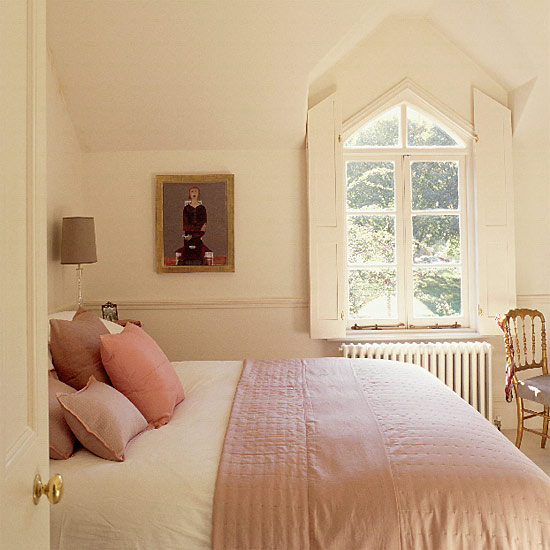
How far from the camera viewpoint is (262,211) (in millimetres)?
4430

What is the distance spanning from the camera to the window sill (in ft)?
14.4

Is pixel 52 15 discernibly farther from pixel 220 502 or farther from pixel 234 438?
pixel 220 502

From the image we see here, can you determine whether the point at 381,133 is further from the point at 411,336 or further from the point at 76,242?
the point at 76,242

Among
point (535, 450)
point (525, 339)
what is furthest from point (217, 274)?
point (535, 450)

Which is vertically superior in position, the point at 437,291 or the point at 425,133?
the point at 425,133

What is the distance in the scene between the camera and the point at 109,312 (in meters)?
4.07

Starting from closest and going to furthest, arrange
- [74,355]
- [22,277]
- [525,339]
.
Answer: [22,277] < [74,355] < [525,339]

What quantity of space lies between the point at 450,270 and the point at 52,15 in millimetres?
3299

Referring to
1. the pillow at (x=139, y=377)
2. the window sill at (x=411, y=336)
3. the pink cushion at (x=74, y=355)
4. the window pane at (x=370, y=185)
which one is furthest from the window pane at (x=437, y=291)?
the pink cushion at (x=74, y=355)

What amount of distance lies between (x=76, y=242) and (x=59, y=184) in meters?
0.48

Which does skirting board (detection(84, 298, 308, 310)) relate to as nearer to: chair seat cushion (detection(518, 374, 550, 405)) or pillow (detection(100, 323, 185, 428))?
chair seat cushion (detection(518, 374, 550, 405))

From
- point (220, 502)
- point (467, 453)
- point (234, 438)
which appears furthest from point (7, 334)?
point (467, 453)

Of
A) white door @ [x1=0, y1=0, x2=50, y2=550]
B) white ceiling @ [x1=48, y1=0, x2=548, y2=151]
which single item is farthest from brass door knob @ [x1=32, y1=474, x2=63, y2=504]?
white ceiling @ [x1=48, y1=0, x2=548, y2=151]

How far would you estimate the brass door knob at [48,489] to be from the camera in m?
1.00
